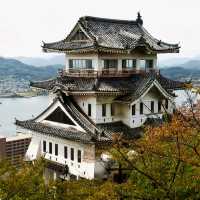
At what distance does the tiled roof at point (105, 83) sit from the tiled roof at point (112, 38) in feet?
6.26

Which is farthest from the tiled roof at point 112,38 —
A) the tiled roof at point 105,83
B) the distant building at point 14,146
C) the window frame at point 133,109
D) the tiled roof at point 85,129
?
the distant building at point 14,146

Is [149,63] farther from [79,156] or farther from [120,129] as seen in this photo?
[79,156]

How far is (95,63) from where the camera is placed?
26.8 metres

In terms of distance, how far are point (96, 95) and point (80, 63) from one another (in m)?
3.23

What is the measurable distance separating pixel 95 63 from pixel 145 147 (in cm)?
1379

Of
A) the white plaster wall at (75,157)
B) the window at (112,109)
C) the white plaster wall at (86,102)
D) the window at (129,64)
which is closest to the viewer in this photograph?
the white plaster wall at (75,157)

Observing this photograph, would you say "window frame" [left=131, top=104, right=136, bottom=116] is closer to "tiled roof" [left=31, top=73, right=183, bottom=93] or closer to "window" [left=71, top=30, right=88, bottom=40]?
"tiled roof" [left=31, top=73, right=183, bottom=93]

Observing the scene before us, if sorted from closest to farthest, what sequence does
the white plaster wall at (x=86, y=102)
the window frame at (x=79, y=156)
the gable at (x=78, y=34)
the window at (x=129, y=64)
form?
the window frame at (x=79, y=156) → the white plaster wall at (x=86, y=102) → the gable at (x=78, y=34) → the window at (x=129, y=64)

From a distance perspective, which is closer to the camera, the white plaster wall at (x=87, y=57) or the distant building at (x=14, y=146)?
the white plaster wall at (x=87, y=57)

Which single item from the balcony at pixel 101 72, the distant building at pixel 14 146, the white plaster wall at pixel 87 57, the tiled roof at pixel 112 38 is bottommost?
the distant building at pixel 14 146

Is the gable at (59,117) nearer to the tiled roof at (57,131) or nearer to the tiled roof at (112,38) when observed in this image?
the tiled roof at (57,131)

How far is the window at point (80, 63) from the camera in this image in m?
27.4

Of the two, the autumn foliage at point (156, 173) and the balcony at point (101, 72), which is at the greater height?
the balcony at point (101, 72)

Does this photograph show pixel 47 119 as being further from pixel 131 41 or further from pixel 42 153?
pixel 131 41
